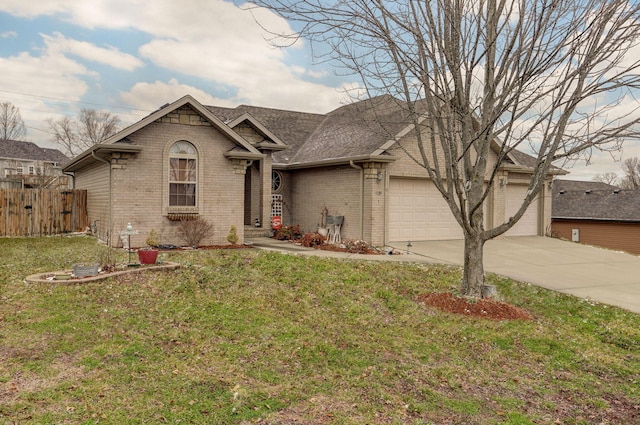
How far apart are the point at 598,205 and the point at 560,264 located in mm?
22400

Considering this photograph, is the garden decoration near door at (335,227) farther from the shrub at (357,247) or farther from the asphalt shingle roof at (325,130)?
the asphalt shingle roof at (325,130)

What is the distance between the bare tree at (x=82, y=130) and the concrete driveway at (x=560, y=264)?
39127mm

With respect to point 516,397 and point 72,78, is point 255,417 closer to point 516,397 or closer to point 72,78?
point 516,397

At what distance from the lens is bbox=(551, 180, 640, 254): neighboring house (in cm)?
2812

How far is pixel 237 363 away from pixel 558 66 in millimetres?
6160

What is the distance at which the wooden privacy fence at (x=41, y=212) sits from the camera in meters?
15.1

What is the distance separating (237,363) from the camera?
502 cm

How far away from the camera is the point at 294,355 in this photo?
535 centimetres

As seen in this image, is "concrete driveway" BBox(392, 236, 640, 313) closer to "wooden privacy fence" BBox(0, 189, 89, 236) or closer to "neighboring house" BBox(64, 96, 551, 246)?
"neighboring house" BBox(64, 96, 551, 246)

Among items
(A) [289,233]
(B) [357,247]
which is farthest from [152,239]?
(B) [357,247]

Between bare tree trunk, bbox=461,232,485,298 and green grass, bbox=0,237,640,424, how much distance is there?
3.30 ft

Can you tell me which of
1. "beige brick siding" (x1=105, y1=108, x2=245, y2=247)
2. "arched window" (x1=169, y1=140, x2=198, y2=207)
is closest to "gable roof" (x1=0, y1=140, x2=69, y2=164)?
"beige brick siding" (x1=105, y1=108, x2=245, y2=247)

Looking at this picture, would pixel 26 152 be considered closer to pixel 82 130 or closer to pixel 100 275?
pixel 82 130

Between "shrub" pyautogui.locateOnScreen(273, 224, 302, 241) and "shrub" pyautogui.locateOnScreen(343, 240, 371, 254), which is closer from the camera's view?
"shrub" pyautogui.locateOnScreen(343, 240, 371, 254)
